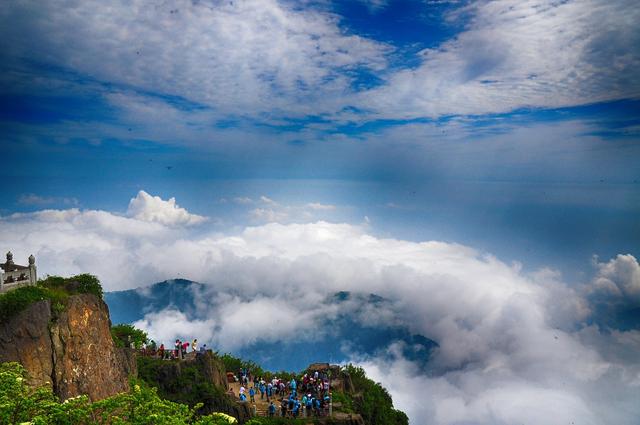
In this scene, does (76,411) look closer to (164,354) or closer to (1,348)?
(1,348)

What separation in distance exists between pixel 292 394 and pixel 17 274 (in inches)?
1127

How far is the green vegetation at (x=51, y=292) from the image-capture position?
104 ft

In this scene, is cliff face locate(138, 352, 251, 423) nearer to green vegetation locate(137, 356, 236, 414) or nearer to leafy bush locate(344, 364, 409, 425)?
green vegetation locate(137, 356, 236, 414)

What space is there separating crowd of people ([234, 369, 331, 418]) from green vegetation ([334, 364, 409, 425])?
3.82m

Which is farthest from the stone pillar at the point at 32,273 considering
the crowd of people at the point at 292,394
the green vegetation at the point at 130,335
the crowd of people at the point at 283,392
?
the crowd of people at the point at 292,394

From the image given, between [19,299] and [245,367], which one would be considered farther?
[245,367]

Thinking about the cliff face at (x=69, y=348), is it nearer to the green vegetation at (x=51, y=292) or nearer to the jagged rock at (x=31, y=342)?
the jagged rock at (x=31, y=342)

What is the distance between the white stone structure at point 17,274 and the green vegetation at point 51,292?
550 mm

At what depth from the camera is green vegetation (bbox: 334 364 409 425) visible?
55969 mm

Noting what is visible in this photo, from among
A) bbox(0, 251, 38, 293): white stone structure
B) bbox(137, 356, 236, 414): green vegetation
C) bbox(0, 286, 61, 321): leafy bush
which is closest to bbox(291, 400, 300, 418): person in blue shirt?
bbox(137, 356, 236, 414): green vegetation

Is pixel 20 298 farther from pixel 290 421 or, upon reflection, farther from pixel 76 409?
pixel 290 421

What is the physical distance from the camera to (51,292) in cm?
3450

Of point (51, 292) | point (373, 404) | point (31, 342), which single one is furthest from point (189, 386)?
point (373, 404)

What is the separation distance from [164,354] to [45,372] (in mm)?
21250
